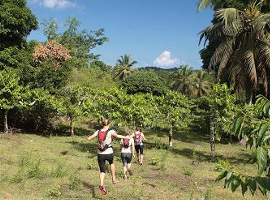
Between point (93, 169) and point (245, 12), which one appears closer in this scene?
point (93, 169)

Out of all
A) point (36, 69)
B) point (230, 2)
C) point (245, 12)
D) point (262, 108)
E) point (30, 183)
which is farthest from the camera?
point (230, 2)

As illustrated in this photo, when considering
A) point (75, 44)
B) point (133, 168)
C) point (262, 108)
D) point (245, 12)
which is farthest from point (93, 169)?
point (75, 44)

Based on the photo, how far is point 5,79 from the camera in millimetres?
18844

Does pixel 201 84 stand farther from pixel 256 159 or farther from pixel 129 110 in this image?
pixel 256 159

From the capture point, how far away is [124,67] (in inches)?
2461

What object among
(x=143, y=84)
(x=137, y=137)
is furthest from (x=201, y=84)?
(x=137, y=137)

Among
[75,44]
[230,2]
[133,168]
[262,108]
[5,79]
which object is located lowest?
[133,168]

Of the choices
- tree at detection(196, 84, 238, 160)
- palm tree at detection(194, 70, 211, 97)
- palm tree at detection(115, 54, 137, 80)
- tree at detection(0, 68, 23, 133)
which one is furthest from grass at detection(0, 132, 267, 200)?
palm tree at detection(115, 54, 137, 80)

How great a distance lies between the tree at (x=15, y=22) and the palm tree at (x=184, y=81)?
31133 mm

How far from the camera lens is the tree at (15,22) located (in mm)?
20062

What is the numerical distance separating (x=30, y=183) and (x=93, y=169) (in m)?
3.49

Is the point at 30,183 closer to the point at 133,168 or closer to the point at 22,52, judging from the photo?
the point at 133,168

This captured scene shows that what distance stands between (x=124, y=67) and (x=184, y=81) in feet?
50.0

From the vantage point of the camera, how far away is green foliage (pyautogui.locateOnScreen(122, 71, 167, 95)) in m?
39.1
